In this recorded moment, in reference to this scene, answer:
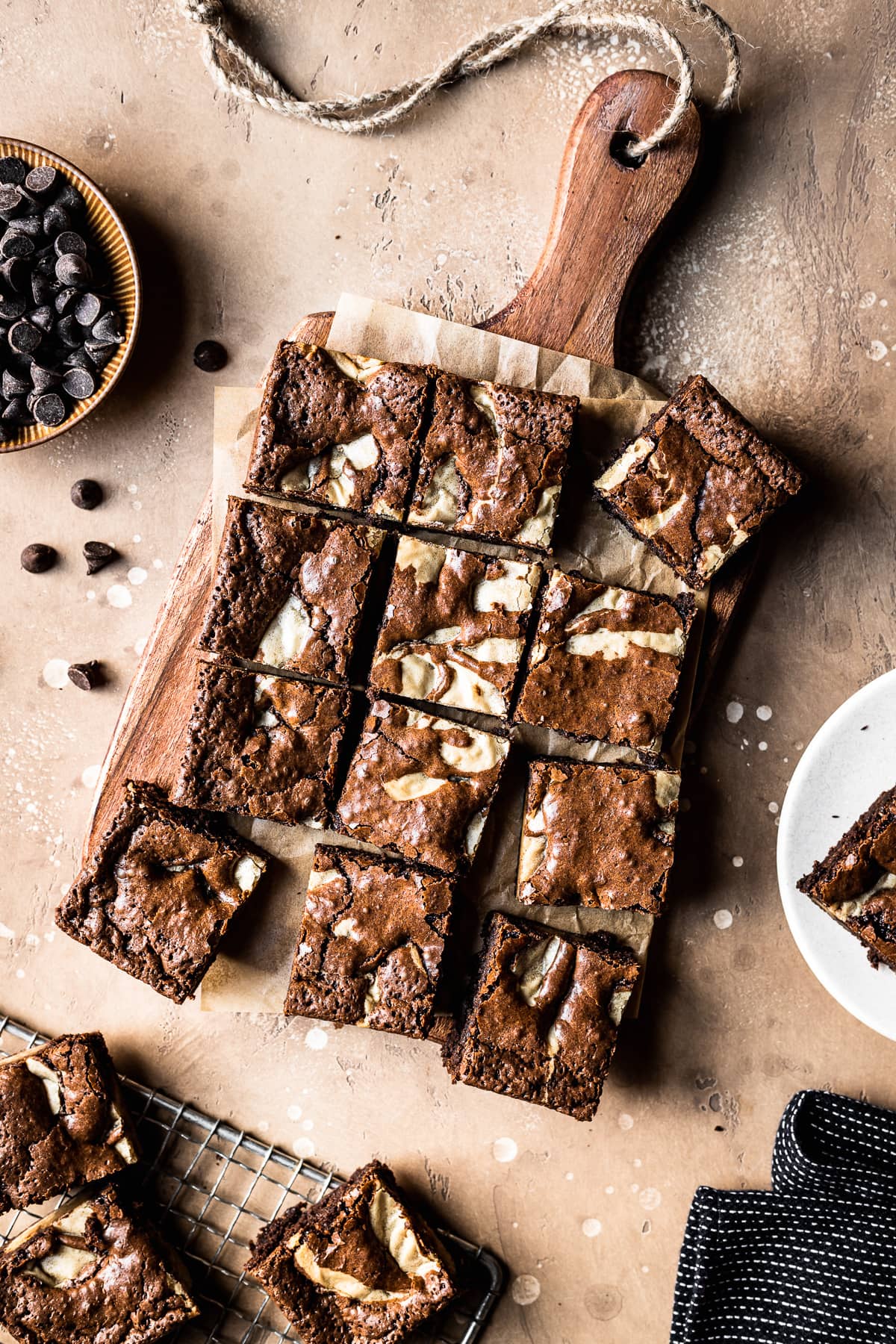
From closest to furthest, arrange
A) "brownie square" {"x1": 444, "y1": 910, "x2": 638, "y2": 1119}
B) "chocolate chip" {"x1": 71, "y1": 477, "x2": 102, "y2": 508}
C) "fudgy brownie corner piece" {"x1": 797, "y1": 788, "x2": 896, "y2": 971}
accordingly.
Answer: "fudgy brownie corner piece" {"x1": 797, "y1": 788, "x2": 896, "y2": 971}, "brownie square" {"x1": 444, "y1": 910, "x2": 638, "y2": 1119}, "chocolate chip" {"x1": 71, "y1": 477, "x2": 102, "y2": 508}

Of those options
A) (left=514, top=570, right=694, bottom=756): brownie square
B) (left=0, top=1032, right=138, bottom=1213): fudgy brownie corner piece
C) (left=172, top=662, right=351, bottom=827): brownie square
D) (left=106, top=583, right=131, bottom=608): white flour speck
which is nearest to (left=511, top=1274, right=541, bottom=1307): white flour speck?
(left=0, top=1032, right=138, bottom=1213): fudgy brownie corner piece

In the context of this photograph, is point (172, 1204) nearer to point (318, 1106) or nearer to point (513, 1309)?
point (318, 1106)

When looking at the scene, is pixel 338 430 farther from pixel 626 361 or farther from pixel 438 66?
pixel 438 66

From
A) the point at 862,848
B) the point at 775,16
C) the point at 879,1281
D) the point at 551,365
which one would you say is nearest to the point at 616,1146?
the point at 879,1281

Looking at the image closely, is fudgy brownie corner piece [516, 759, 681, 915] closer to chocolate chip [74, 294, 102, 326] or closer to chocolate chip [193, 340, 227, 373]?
chocolate chip [193, 340, 227, 373]


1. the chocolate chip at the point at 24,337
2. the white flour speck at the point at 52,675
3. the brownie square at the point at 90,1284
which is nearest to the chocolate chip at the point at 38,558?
the white flour speck at the point at 52,675

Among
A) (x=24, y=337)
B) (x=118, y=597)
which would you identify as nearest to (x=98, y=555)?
(x=118, y=597)

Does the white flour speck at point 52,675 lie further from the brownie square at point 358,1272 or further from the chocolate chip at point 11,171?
the brownie square at point 358,1272
